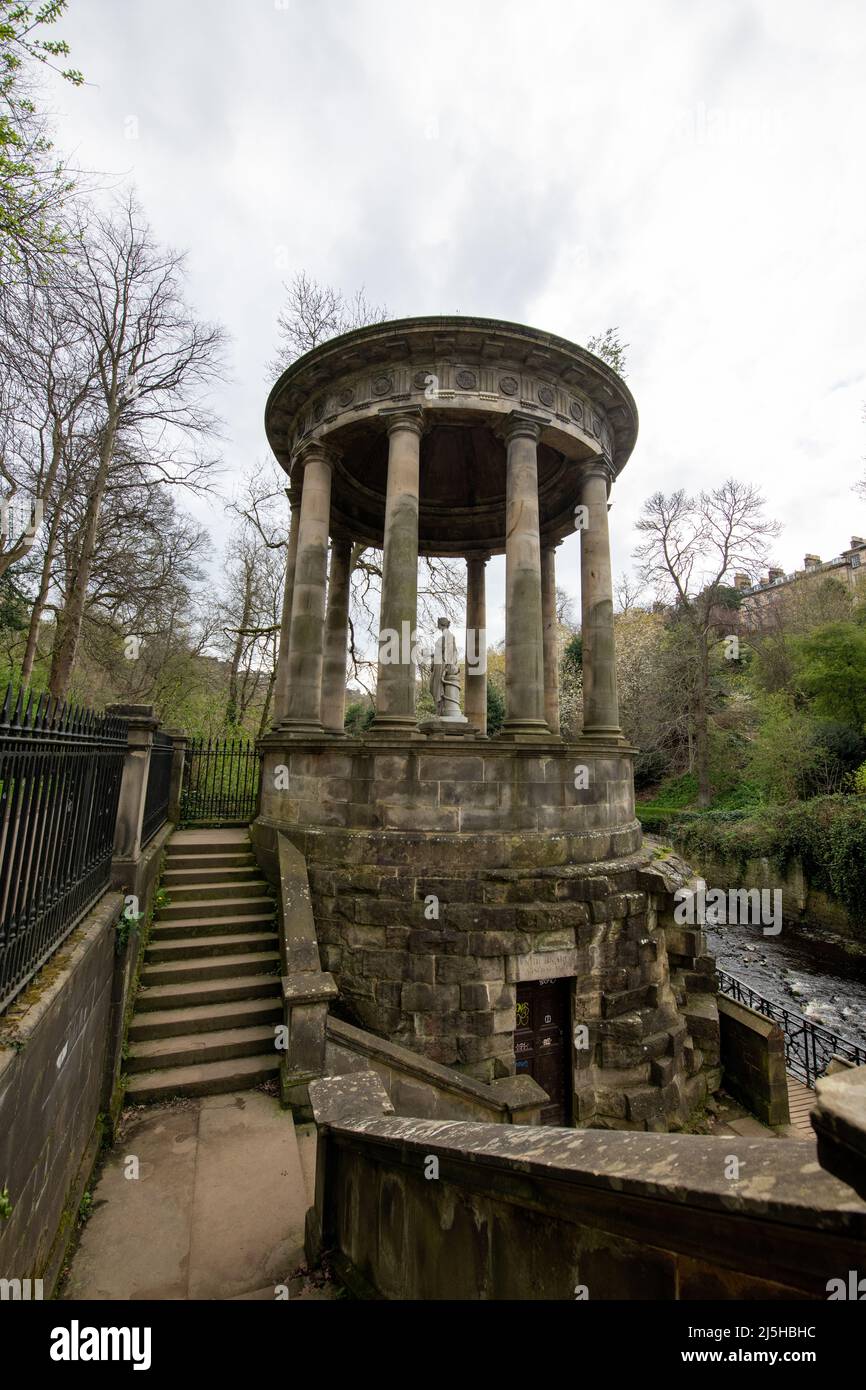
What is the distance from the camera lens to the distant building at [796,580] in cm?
3228

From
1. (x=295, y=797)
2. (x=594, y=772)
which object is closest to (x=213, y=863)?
(x=295, y=797)

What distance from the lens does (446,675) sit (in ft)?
36.9

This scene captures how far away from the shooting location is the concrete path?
11.8 ft

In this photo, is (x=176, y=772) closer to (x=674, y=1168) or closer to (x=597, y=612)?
(x=597, y=612)

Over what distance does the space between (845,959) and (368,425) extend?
61.4 ft

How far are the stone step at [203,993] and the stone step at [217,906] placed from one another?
103cm

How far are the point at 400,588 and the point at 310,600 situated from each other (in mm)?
1953

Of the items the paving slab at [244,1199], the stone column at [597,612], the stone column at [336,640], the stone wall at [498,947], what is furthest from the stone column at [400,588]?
the stone column at [336,640]

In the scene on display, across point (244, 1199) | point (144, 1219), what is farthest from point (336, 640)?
point (144, 1219)

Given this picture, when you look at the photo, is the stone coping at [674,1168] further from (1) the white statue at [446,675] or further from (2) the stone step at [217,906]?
(1) the white statue at [446,675]

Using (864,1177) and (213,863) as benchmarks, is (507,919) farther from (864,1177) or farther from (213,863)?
(864,1177)

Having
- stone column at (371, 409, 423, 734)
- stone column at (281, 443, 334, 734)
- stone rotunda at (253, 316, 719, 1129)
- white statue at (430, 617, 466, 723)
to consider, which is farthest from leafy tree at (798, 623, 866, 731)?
stone column at (281, 443, 334, 734)

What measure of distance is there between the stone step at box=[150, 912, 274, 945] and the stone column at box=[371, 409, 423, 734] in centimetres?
285

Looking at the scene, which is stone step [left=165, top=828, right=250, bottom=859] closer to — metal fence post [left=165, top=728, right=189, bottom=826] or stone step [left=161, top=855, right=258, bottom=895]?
stone step [left=161, top=855, right=258, bottom=895]
